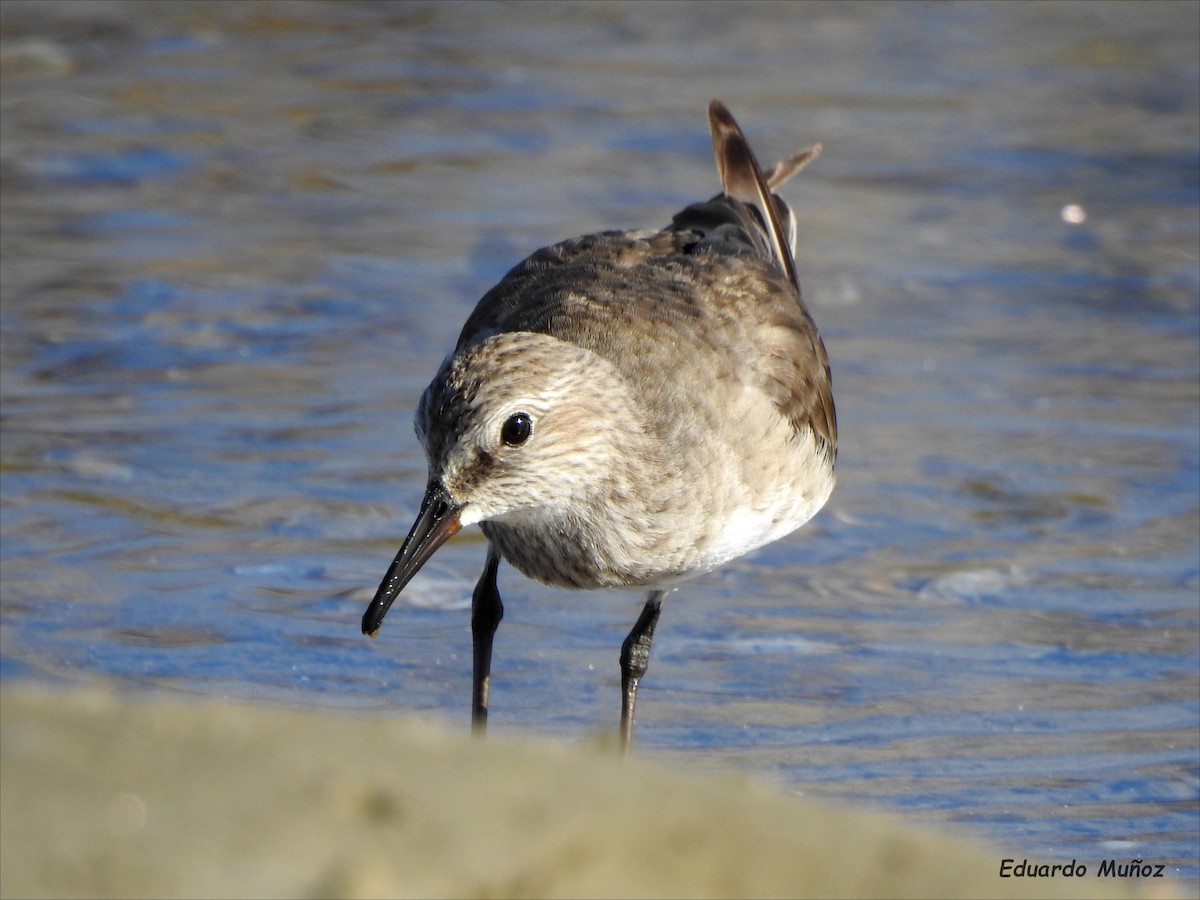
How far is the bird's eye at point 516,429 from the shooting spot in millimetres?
4746

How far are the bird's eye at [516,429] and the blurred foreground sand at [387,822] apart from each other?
1808 mm

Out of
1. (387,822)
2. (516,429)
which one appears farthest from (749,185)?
(387,822)

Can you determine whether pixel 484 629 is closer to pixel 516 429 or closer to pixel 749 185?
pixel 516 429

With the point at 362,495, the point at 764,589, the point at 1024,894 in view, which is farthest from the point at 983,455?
the point at 1024,894

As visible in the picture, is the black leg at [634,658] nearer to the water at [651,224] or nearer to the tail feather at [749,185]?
the water at [651,224]

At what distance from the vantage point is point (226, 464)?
294 inches

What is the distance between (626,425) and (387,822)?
7.91 feet

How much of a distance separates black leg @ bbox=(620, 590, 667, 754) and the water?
0.40 feet

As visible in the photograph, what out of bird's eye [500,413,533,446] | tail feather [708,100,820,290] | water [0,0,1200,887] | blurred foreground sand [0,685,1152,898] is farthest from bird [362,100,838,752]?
blurred foreground sand [0,685,1152,898]

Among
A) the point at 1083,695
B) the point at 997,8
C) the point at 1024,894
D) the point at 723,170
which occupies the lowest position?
the point at 997,8

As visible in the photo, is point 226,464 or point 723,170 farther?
point 226,464

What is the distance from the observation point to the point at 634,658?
5629 mm

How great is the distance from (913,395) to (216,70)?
6.22 metres

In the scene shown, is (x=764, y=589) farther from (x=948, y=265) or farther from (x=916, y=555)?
(x=948, y=265)
